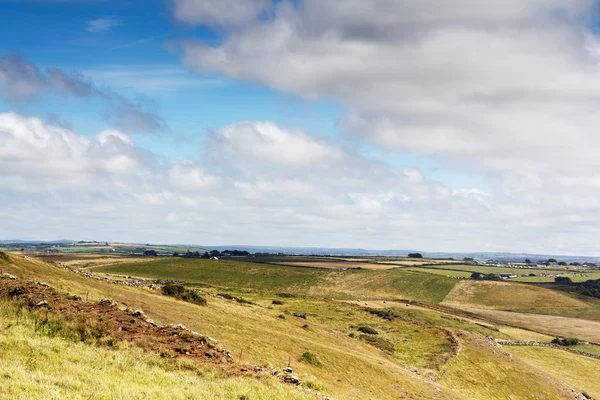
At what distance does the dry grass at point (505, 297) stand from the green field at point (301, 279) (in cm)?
561

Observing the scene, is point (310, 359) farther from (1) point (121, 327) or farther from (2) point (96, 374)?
(2) point (96, 374)

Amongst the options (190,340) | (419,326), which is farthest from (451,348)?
(190,340)

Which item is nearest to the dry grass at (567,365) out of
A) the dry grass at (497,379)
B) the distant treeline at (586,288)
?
the dry grass at (497,379)

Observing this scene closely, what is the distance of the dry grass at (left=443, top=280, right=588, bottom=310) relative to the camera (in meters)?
148

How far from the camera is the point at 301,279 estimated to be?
170m

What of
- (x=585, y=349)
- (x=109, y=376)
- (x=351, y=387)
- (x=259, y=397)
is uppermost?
(x=109, y=376)

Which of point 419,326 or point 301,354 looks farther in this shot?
point 419,326

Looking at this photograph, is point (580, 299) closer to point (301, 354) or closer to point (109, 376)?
point (301, 354)

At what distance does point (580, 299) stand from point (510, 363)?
12930 centimetres

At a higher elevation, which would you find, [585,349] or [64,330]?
[64,330]

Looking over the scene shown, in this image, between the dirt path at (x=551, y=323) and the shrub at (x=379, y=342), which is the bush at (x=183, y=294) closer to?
the shrub at (x=379, y=342)

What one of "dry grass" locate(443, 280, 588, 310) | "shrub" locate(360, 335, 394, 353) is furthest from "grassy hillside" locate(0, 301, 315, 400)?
"dry grass" locate(443, 280, 588, 310)

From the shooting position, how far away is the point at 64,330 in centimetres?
2291

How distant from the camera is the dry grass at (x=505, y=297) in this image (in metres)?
148
